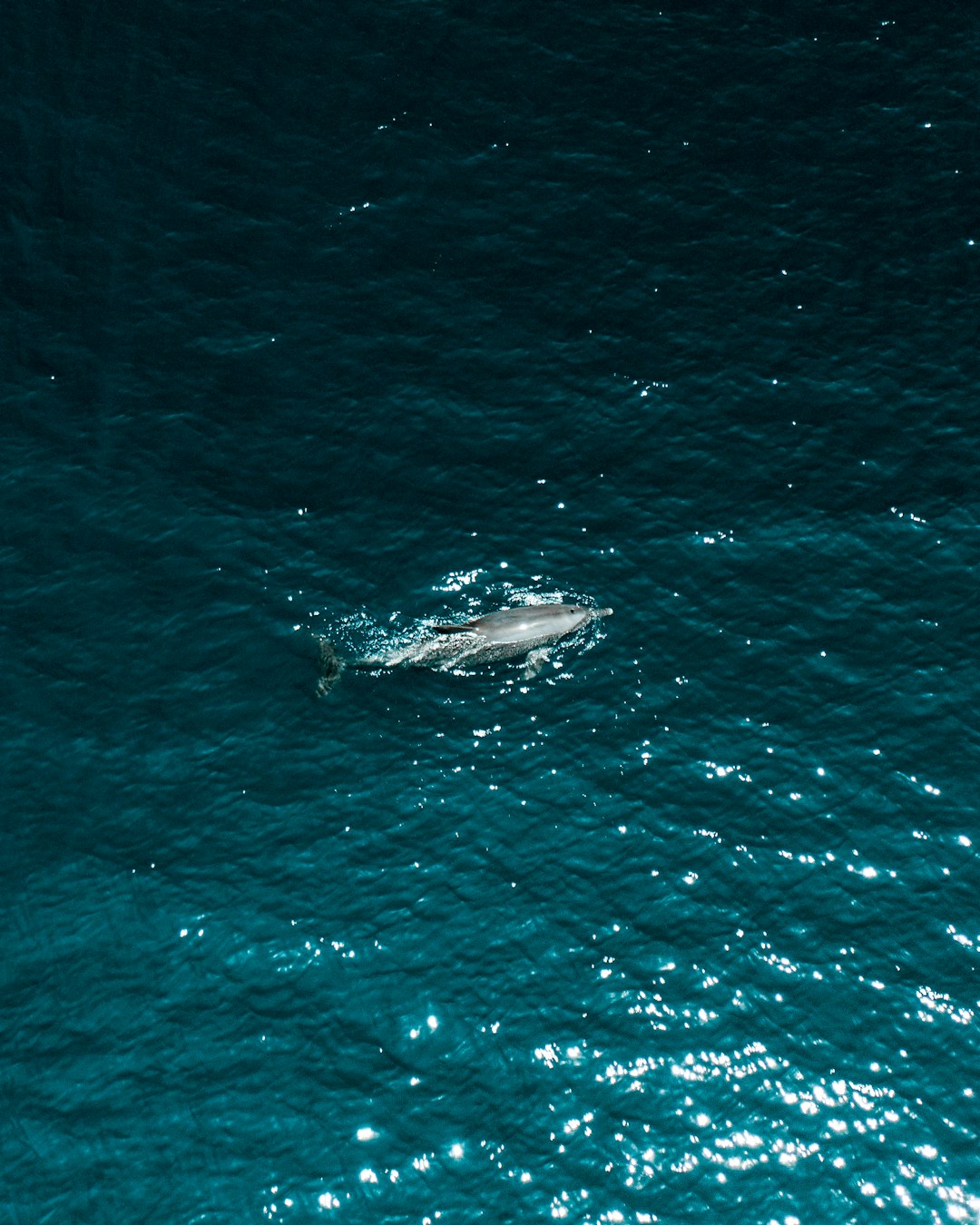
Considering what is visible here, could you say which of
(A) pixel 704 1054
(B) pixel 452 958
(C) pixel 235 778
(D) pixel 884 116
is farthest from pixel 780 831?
(D) pixel 884 116

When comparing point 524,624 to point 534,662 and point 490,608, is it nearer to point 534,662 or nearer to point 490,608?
point 534,662

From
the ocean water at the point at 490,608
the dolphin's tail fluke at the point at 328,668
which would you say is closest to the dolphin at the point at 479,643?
the dolphin's tail fluke at the point at 328,668

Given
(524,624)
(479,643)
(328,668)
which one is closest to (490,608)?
(524,624)

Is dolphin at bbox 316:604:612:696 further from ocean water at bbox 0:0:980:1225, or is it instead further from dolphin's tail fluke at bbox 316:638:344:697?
ocean water at bbox 0:0:980:1225

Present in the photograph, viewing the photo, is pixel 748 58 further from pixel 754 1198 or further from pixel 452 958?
pixel 754 1198

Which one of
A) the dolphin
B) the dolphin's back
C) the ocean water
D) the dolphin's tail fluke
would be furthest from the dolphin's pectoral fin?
the dolphin's tail fluke
